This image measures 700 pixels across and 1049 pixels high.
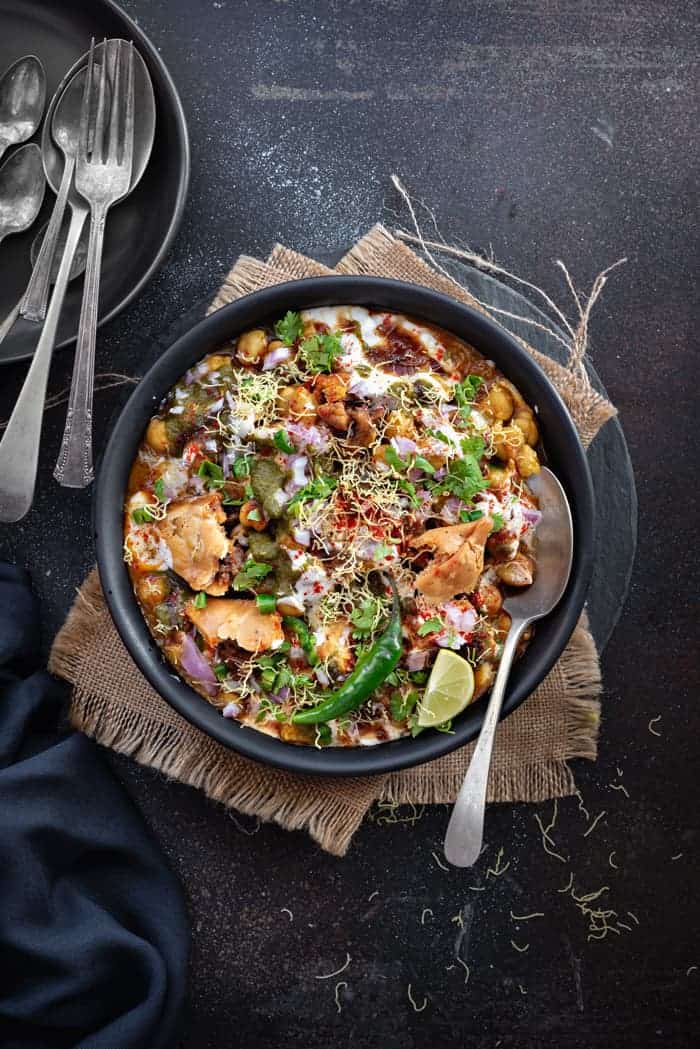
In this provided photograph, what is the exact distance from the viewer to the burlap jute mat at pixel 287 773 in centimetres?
304

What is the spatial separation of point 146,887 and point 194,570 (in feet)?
3.98

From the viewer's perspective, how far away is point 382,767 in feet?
8.79

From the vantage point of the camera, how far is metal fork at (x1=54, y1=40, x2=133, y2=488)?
2.82 metres

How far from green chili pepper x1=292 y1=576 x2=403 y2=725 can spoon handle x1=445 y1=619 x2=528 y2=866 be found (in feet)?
1.06

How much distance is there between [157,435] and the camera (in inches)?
110

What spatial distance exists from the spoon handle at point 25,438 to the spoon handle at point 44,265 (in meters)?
0.14

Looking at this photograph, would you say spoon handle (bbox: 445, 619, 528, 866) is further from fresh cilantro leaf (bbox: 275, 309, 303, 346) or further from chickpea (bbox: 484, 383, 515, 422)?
fresh cilantro leaf (bbox: 275, 309, 303, 346)

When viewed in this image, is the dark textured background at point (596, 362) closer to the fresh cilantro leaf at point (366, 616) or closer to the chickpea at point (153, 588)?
the chickpea at point (153, 588)

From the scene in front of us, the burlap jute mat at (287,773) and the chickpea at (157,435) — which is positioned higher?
the chickpea at (157,435)

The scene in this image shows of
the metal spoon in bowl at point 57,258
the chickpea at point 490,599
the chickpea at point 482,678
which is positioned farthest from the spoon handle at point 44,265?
the chickpea at point 482,678

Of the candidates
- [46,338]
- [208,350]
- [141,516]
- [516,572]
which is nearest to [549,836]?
[516,572]

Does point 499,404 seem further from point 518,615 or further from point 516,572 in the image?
point 518,615

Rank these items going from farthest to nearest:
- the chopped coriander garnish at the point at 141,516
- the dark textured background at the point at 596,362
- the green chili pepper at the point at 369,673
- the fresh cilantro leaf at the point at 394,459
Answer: the dark textured background at the point at 596,362 → the chopped coriander garnish at the point at 141,516 → the fresh cilantro leaf at the point at 394,459 → the green chili pepper at the point at 369,673

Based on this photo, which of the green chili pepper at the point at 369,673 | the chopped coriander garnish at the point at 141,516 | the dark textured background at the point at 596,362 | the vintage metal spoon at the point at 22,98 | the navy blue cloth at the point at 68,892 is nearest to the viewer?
the green chili pepper at the point at 369,673
